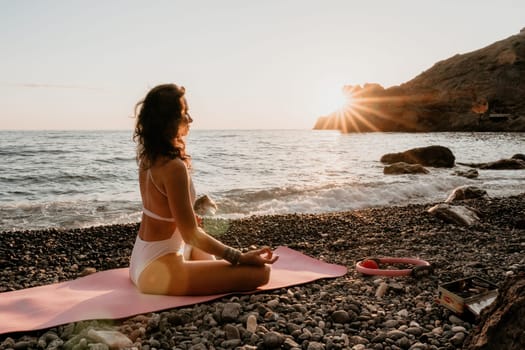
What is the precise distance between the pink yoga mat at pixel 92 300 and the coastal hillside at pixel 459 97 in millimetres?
75549

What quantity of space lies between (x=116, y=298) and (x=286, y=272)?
2123mm

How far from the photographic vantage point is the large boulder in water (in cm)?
2483

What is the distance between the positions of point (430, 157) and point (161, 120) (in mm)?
24390

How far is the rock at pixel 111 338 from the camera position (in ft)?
10.4

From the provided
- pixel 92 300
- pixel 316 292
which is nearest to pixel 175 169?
pixel 92 300

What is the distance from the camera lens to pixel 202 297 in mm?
4234

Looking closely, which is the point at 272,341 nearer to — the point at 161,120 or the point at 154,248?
the point at 154,248

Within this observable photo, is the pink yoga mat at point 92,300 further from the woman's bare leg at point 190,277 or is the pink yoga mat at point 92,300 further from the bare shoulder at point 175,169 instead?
the bare shoulder at point 175,169

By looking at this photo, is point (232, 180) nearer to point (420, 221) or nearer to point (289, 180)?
point (289, 180)

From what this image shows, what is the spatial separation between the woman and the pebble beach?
0.28 meters

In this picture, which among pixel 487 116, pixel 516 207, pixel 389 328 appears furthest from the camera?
pixel 487 116

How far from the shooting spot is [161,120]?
3.85 meters

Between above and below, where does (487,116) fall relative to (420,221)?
above

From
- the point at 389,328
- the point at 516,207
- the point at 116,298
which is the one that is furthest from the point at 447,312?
the point at 516,207
